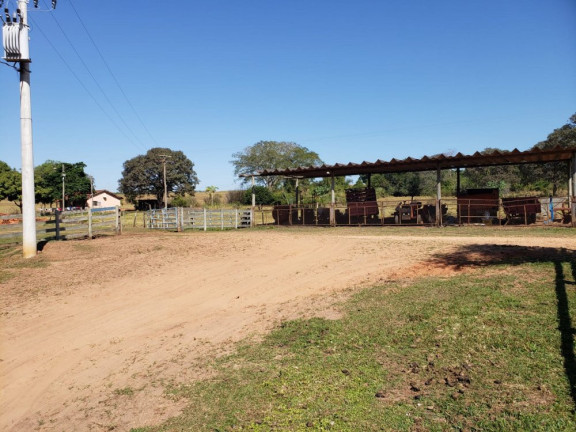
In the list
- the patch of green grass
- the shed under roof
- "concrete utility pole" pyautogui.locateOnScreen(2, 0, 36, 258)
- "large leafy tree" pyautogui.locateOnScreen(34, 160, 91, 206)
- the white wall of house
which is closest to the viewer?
the patch of green grass

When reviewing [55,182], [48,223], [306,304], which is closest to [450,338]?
[306,304]

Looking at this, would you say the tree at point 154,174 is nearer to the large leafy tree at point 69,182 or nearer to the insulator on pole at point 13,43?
the large leafy tree at point 69,182

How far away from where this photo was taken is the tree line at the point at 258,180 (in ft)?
173

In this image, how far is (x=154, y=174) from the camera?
223ft

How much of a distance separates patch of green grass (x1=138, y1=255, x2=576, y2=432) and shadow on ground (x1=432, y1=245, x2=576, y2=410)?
4 centimetres

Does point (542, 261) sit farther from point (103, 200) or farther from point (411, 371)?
point (103, 200)

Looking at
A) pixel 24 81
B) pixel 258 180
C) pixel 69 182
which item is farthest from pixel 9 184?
pixel 24 81

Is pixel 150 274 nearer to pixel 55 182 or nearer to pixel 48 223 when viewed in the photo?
pixel 48 223

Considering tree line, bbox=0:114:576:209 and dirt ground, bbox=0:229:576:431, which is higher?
tree line, bbox=0:114:576:209

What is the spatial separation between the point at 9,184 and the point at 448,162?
53.3 meters

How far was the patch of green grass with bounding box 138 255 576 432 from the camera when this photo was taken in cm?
391

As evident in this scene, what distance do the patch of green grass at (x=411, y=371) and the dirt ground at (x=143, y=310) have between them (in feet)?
2.21

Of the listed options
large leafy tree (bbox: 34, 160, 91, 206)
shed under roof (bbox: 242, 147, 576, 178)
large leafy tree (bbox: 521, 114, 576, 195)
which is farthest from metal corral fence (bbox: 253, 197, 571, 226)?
large leafy tree (bbox: 34, 160, 91, 206)

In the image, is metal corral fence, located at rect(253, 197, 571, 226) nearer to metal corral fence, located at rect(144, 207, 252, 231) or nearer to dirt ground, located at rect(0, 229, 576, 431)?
metal corral fence, located at rect(144, 207, 252, 231)
